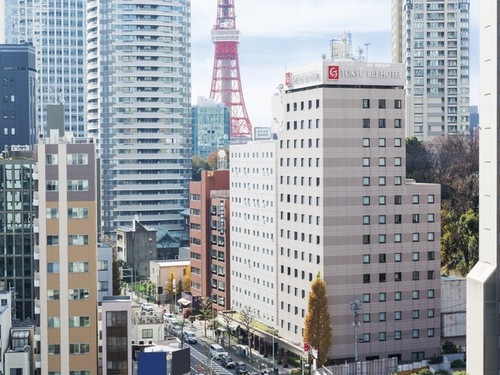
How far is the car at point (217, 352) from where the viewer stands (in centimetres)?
6041

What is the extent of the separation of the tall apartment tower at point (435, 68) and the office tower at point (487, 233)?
3614 inches

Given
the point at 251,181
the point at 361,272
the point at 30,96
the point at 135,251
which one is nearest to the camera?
the point at 361,272

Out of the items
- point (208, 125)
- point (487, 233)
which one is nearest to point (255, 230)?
point (487, 233)

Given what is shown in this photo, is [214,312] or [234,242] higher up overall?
[234,242]

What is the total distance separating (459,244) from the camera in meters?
A: 69.2

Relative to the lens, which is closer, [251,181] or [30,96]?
[251,181]

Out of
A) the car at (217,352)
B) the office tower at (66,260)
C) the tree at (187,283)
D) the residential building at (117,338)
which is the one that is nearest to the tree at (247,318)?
the car at (217,352)

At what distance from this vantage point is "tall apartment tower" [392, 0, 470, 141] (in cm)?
11531

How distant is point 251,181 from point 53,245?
86.2 ft

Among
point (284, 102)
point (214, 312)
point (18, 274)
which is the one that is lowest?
point (214, 312)

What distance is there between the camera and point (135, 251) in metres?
92.2

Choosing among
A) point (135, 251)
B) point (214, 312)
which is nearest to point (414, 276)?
point (214, 312)

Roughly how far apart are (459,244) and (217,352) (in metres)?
19.2

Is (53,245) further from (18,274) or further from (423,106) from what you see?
(423,106)
